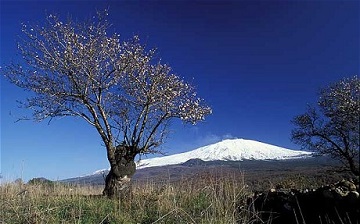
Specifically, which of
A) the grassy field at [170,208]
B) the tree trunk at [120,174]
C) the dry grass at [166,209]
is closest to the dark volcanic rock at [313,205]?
the grassy field at [170,208]

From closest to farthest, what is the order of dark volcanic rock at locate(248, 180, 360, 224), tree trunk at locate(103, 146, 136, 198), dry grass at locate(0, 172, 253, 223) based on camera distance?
1. dark volcanic rock at locate(248, 180, 360, 224)
2. dry grass at locate(0, 172, 253, 223)
3. tree trunk at locate(103, 146, 136, 198)

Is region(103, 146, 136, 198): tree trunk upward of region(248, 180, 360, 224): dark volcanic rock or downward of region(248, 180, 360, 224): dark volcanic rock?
upward

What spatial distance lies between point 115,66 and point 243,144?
425 ft

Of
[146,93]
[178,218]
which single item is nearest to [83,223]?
[178,218]

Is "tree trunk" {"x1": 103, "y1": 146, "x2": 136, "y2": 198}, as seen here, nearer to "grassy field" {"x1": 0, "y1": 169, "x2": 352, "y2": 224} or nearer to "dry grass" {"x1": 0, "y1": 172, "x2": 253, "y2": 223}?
Result: "grassy field" {"x1": 0, "y1": 169, "x2": 352, "y2": 224}

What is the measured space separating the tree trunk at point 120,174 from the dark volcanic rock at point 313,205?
349 inches

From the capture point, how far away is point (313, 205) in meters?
7.26

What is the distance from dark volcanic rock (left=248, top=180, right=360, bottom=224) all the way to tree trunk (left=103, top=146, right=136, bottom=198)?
8874 mm

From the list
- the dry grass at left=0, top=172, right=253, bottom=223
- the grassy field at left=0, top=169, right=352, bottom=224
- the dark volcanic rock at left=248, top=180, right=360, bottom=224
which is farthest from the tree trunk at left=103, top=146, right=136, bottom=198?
the dark volcanic rock at left=248, top=180, right=360, bottom=224

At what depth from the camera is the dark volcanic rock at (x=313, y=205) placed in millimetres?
6211

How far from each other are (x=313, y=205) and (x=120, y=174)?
11397 mm

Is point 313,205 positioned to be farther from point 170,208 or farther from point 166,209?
point 166,209

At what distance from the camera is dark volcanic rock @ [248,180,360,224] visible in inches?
245

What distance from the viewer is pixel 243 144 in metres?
145
